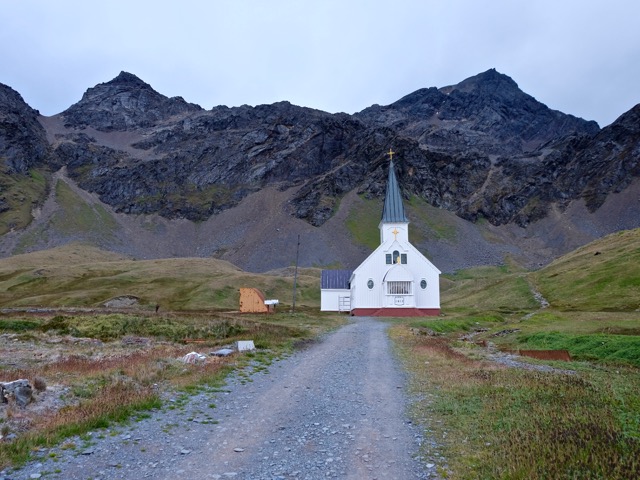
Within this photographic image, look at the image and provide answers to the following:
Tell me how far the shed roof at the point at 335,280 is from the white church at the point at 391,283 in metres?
0.17

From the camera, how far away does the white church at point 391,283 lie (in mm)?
68500

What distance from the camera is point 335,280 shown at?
7825 centimetres

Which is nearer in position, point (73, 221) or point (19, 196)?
point (73, 221)

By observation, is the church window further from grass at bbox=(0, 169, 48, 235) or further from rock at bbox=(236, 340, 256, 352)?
grass at bbox=(0, 169, 48, 235)

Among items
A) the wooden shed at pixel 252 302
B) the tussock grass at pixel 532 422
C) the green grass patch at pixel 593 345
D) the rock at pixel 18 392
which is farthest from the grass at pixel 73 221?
the tussock grass at pixel 532 422

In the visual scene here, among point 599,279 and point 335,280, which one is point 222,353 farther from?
point 335,280

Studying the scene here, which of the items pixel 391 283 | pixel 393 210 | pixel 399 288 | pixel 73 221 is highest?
pixel 73 221

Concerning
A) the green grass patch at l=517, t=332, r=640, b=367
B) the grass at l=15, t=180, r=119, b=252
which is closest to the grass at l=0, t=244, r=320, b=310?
the grass at l=15, t=180, r=119, b=252

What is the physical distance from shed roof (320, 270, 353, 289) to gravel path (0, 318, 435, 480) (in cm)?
6105

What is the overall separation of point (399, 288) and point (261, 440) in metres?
60.4

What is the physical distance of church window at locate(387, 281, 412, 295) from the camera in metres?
68.6

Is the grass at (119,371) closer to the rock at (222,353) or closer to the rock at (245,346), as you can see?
the rock at (245,346)

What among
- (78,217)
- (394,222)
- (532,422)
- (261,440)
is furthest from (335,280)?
(78,217)

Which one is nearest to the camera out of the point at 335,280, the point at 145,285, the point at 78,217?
the point at 335,280
